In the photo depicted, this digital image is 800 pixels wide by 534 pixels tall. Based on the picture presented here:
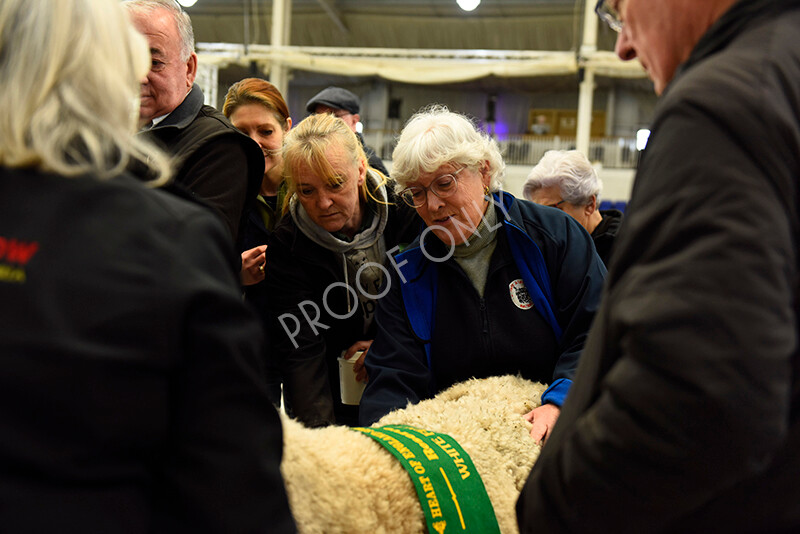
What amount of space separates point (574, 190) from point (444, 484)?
2.28 metres

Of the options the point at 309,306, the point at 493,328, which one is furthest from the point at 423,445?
the point at 309,306

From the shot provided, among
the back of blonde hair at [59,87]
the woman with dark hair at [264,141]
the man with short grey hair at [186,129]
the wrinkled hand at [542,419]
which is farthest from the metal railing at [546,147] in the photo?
the back of blonde hair at [59,87]

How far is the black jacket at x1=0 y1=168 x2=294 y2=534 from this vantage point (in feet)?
2.43

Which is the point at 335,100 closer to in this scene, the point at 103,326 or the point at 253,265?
the point at 253,265

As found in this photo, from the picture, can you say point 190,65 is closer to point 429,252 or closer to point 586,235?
point 429,252

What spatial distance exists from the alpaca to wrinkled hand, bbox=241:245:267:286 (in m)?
0.89

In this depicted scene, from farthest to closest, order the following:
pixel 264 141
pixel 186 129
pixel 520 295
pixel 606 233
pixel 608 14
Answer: pixel 606 233 → pixel 264 141 → pixel 520 295 → pixel 186 129 → pixel 608 14

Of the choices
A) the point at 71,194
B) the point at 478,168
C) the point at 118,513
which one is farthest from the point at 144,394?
the point at 478,168

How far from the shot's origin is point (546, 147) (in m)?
18.1

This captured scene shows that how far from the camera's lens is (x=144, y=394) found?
79 cm

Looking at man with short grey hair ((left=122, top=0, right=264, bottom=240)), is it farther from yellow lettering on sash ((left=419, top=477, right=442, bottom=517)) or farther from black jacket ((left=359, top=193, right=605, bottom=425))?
yellow lettering on sash ((left=419, top=477, right=442, bottom=517))

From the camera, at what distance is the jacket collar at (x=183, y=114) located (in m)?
1.94

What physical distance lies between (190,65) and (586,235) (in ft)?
4.26

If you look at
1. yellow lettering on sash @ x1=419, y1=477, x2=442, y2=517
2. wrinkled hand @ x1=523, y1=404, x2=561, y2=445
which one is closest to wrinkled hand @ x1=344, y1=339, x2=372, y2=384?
wrinkled hand @ x1=523, y1=404, x2=561, y2=445
